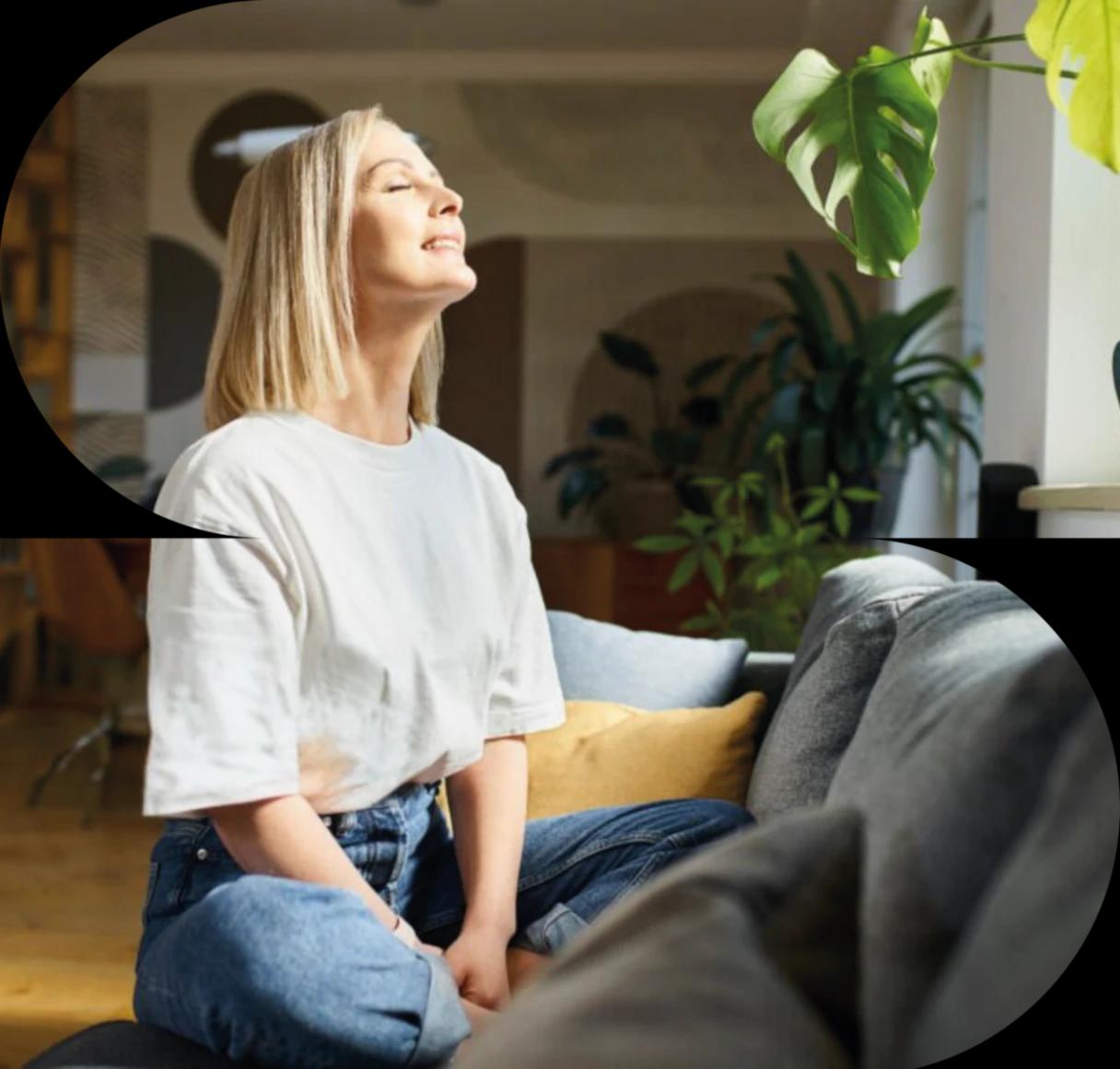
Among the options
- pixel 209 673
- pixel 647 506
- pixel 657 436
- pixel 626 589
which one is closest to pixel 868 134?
pixel 209 673

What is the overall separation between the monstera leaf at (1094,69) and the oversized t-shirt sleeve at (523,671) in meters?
0.45

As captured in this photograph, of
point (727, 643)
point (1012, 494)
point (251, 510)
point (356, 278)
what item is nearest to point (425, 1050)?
point (251, 510)

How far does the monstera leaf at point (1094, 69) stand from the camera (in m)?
0.94

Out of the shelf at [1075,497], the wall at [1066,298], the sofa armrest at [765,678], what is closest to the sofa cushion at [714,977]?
the sofa armrest at [765,678]

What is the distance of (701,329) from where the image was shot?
4.62m

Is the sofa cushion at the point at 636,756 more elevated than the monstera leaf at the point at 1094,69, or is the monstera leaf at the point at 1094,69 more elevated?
the monstera leaf at the point at 1094,69

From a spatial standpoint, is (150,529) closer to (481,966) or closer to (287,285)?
(287,285)

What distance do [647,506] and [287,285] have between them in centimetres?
374

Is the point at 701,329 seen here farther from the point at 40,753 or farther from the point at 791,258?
the point at 40,753

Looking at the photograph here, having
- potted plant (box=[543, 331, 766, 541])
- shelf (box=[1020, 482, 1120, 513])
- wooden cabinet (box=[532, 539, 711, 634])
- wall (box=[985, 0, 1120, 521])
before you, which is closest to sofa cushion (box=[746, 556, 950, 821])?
shelf (box=[1020, 482, 1120, 513])

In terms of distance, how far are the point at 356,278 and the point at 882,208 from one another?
515mm

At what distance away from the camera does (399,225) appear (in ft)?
2.57

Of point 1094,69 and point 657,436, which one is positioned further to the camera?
point 657,436

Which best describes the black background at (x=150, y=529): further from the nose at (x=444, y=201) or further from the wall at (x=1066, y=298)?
the wall at (x=1066, y=298)
